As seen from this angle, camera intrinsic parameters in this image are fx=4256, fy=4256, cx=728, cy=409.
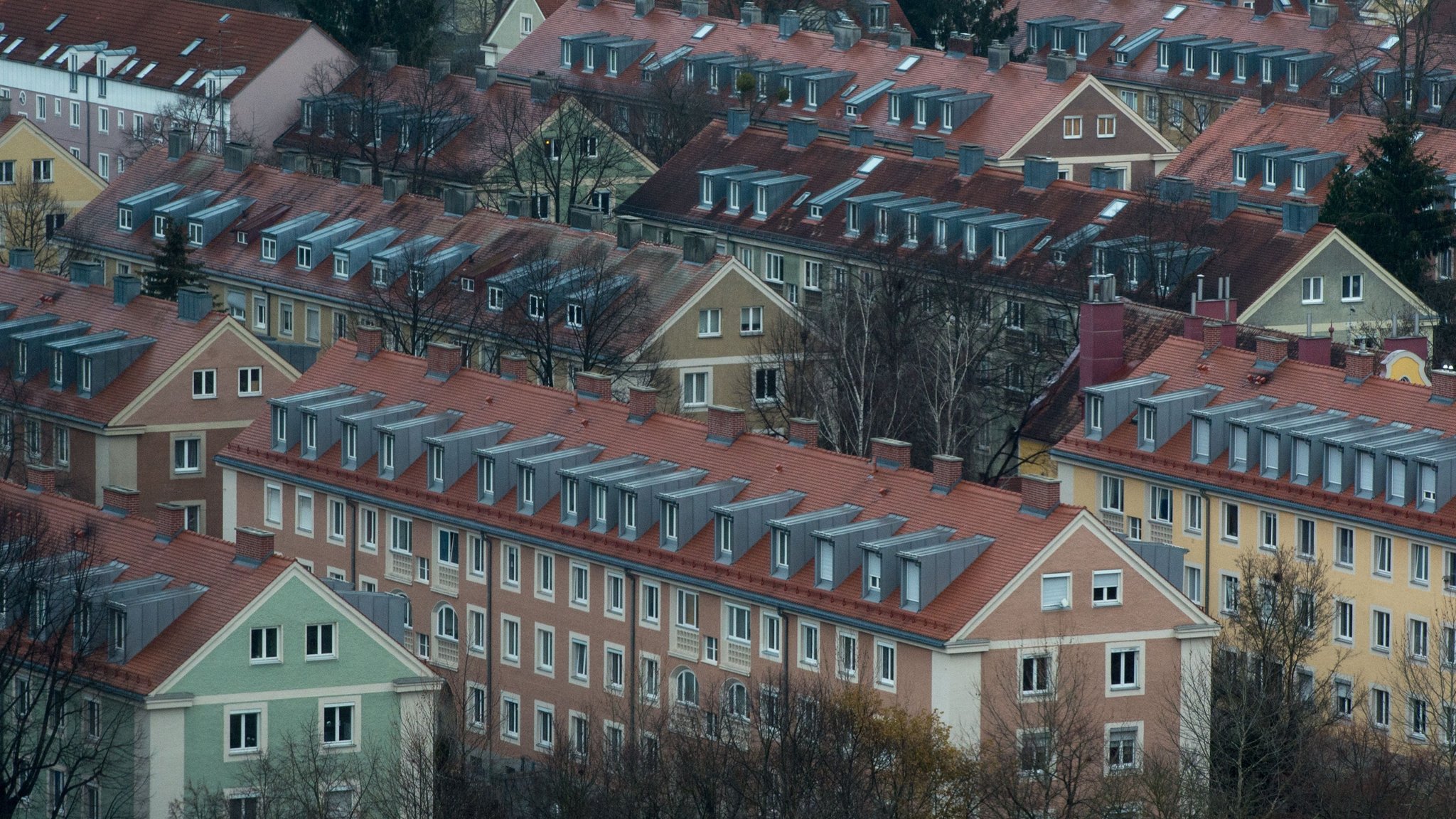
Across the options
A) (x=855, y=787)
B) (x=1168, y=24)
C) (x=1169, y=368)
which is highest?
(x=1168, y=24)

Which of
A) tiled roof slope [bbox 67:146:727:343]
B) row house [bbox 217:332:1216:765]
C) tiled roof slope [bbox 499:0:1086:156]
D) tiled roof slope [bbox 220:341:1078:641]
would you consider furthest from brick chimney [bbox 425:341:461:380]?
tiled roof slope [bbox 499:0:1086:156]

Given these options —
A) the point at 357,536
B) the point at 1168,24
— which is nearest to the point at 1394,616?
the point at 357,536

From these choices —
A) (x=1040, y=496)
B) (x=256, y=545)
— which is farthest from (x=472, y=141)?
(x=256, y=545)

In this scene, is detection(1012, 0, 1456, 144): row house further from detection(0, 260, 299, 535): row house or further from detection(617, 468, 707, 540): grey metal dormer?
detection(617, 468, 707, 540): grey metal dormer

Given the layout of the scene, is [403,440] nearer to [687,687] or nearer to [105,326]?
[687,687]

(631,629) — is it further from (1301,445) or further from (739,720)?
(1301,445)

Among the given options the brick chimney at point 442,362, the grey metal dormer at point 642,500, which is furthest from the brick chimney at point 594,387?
the grey metal dormer at point 642,500
